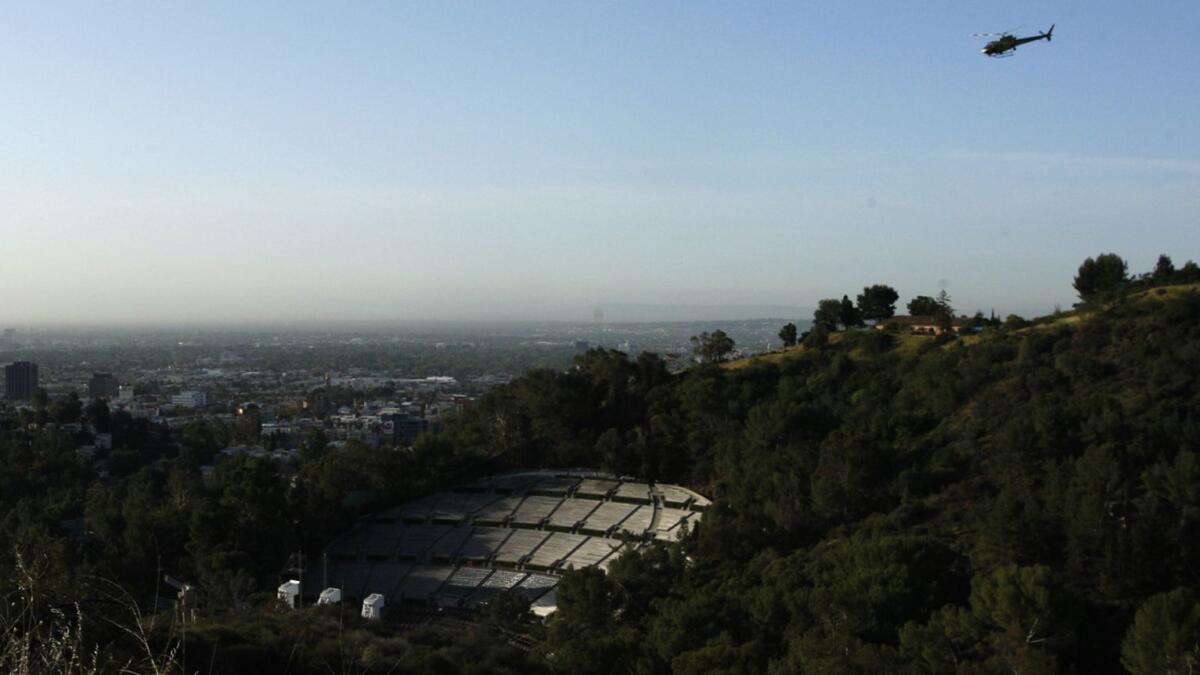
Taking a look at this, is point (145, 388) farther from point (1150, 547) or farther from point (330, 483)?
point (1150, 547)

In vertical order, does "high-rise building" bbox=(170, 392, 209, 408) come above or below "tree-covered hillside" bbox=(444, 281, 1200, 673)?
below

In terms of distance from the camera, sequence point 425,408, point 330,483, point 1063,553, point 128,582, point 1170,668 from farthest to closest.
Result: point 425,408 → point 330,483 → point 128,582 → point 1063,553 → point 1170,668

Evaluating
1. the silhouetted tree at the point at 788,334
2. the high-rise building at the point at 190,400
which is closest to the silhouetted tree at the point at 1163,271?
the silhouetted tree at the point at 788,334

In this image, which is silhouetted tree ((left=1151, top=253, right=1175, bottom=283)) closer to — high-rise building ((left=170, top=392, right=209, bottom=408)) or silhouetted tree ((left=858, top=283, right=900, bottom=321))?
silhouetted tree ((left=858, top=283, right=900, bottom=321))

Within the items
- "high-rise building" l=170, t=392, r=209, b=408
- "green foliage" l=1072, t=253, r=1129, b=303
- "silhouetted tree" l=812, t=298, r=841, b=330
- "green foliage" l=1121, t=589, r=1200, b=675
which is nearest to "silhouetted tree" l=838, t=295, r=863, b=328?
"silhouetted tree" l=812, t=298, r=841, b=330

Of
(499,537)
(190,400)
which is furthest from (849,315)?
(190,400)

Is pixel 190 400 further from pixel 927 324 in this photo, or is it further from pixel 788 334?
pixel 927 324

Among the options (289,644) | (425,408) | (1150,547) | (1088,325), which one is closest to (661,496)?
(1088,325)

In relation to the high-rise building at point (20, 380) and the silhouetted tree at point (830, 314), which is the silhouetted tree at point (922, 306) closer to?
the silhouetted tree at point (830, 314)
